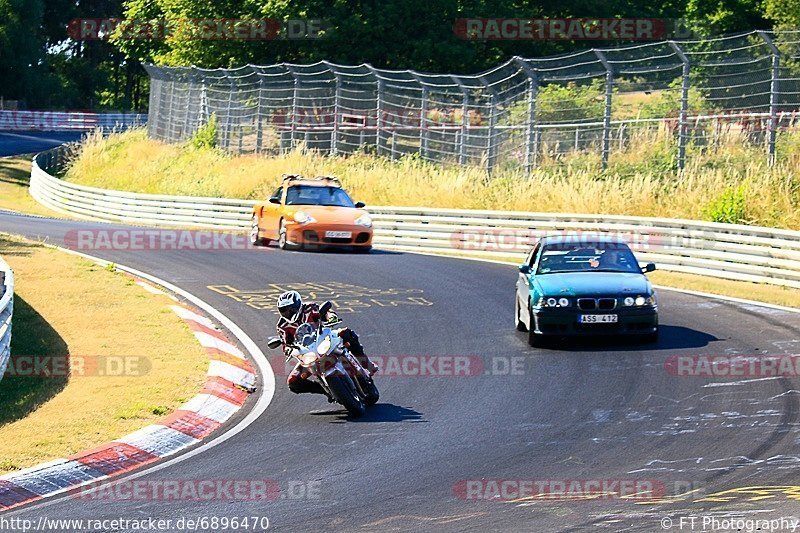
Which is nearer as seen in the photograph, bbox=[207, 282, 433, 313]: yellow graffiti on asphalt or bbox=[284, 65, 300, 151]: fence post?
bbox=[207, 282, 433, 313]: yellow graffiti on asphalt

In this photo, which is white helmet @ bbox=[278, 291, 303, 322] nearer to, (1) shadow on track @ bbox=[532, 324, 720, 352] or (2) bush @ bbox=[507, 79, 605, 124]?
(1) shadow on track @ bbox=[532, 324, 720, 352]

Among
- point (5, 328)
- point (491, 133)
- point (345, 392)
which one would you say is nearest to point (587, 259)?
point (345, 392)

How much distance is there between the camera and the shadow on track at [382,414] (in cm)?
1159

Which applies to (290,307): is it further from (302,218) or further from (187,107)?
(187,107)

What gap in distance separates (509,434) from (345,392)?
1601 millimetres

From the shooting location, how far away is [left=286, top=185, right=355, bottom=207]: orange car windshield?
86.8ft

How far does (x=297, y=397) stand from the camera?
1282 centimetres

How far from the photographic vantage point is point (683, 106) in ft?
86.3

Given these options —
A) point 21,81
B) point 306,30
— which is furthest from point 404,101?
point 21,81

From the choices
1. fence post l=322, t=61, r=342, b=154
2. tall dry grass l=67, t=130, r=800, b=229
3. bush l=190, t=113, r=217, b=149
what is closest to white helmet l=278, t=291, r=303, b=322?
tall dry grass l=67, t=130, r=800, b=229

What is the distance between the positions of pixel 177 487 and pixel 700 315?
1021 centimetres

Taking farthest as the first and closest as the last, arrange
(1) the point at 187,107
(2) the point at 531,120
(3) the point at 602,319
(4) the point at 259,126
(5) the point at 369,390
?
(1) the point at 187,107 < (4) the point at 259,126 < (2) the point at 531,120 < (3) the point at 602,319 < (5) the point at 369,390

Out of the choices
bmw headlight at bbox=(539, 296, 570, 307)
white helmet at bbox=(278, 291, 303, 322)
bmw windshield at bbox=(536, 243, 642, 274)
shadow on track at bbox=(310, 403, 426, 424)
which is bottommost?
shadow on track at bbox=(310, 403, 426, 424)

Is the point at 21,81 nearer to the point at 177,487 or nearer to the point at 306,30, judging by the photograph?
the point at 306,30
